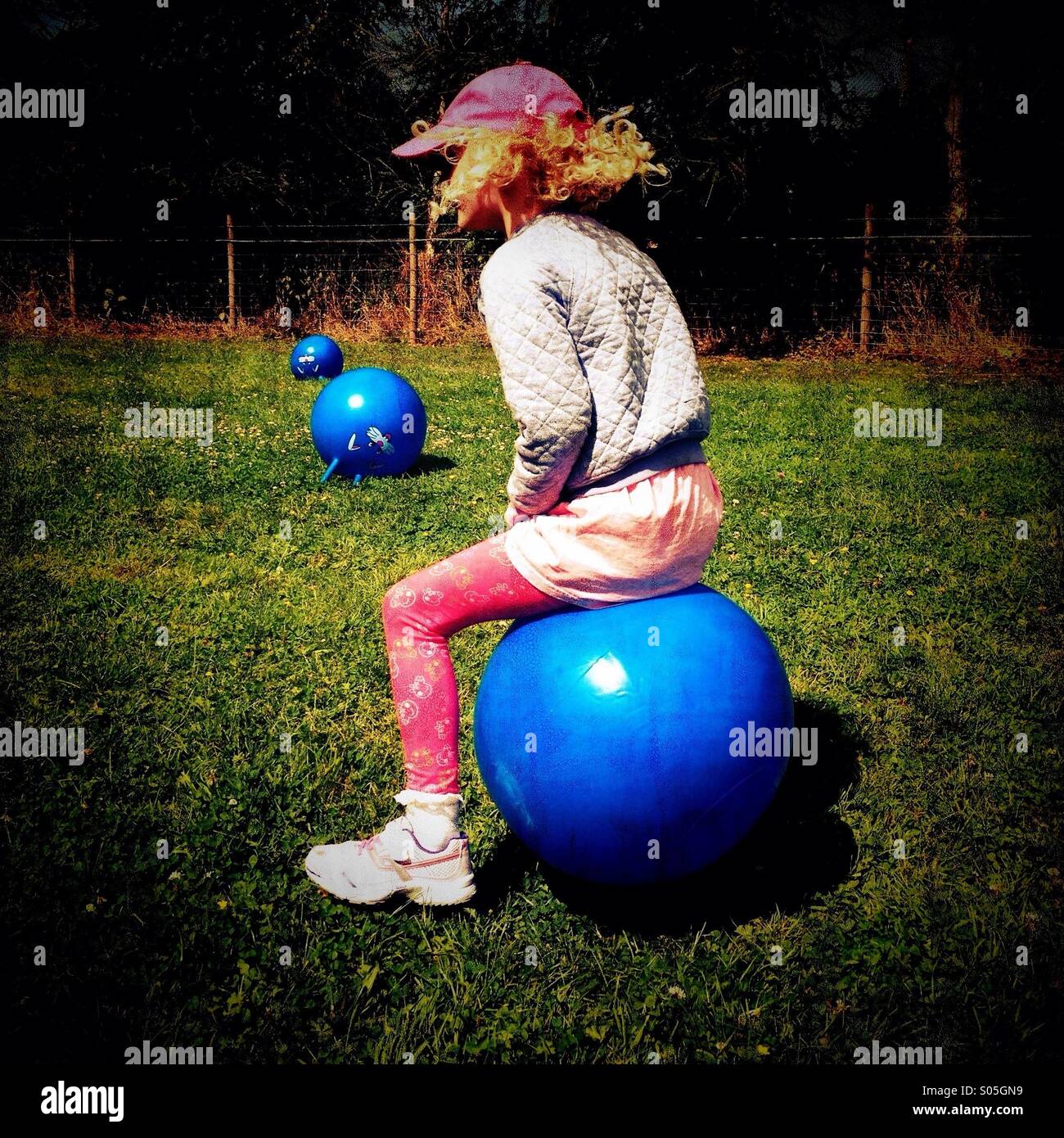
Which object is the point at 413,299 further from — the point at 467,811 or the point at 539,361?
the point at 539,361

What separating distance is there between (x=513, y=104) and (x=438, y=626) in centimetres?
159

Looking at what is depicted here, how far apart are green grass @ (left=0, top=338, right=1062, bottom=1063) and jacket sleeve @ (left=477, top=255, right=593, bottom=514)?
1603 millimetres

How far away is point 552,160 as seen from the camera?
9.60 feet

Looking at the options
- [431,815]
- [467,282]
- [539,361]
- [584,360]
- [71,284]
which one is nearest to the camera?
[539,361]

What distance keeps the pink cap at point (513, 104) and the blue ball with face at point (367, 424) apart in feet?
15.2

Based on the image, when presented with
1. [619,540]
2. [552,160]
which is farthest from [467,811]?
[552,160]

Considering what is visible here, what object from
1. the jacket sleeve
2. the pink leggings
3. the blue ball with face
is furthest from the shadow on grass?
the blue ball with face

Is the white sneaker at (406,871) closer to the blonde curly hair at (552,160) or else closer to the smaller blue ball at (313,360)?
the blonde curly hair at (552,160)

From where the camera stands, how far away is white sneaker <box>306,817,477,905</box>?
3152mm

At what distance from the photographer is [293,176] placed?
23000 mm

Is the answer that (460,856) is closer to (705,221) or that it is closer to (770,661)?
(770,661)

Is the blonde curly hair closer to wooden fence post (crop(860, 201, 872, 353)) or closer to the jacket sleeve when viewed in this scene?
the jacket sleeve

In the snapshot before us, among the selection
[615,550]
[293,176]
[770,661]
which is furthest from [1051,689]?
[293,176]

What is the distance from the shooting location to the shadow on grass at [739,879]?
11.0 ft
